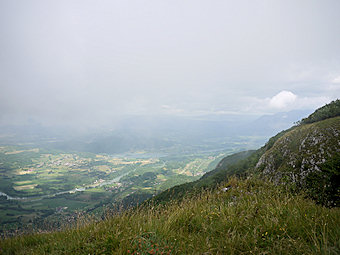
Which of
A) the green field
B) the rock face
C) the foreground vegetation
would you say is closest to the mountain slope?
the rock face

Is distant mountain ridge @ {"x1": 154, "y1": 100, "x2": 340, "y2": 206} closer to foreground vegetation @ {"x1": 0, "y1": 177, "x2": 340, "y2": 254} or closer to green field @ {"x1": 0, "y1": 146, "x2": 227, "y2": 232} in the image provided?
foreground vegetation @ {"x1": 0, "y1": 177, "x2": 340, "y2": 254}

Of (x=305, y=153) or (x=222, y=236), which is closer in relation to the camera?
(x=222, y=236)

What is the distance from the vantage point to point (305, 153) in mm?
7730

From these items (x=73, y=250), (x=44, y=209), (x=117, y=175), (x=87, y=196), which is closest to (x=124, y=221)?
(x=73, y=250)

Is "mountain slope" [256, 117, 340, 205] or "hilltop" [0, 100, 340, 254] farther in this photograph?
"mountain slope" [256, 117, 340, 205]

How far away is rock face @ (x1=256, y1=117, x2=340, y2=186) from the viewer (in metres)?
6.64

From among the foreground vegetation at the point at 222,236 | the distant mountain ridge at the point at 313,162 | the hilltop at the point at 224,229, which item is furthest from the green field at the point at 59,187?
the foreground vegetation at the point at 222,236

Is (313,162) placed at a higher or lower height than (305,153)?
lower

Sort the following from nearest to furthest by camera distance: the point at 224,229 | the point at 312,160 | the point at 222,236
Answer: the point at 222,236 → the point at 224,229 → the point at 312,160

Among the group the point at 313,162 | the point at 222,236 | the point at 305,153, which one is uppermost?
the point at 305,153

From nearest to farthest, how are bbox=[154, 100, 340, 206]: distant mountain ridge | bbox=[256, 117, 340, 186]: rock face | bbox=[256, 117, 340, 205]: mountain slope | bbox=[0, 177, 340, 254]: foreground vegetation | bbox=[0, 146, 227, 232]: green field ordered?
bbox=[0, 177, 340, 254]: foreground vegetation, bbox=[154, 100, 340, 206]: distant mountain ridge, bbox=[256, 117, 340, 205]: mountain slope, bbox=[256, 117, 340, 186]: rock face, bbox=[0, 146, 227, 232]: green field

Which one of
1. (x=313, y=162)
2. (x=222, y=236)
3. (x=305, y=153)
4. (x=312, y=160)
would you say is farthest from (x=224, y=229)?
(x=305, y=153)

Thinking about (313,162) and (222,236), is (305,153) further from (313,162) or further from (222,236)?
(222,236)

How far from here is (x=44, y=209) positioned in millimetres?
48406
